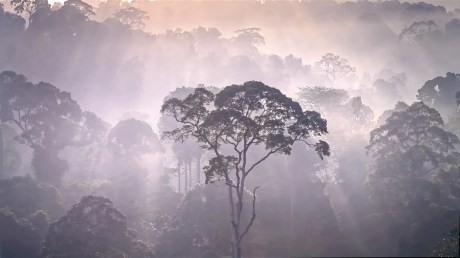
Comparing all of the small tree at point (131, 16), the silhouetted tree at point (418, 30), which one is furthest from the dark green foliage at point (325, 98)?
the small tree at point (131, 16)

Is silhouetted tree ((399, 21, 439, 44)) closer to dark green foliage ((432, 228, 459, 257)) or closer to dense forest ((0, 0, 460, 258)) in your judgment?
dense forest ((0, 0, 460, 258))

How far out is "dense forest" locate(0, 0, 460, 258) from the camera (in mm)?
39375

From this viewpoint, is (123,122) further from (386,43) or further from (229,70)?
(386,43)

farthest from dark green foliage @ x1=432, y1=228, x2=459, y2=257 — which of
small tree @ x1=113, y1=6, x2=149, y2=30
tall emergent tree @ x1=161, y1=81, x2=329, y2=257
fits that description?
small tree @ x1=113, y1=6, x2=149, y2=30

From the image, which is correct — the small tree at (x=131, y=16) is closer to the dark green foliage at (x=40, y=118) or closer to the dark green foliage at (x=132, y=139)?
the dark green foliage at (x=132, y=139)

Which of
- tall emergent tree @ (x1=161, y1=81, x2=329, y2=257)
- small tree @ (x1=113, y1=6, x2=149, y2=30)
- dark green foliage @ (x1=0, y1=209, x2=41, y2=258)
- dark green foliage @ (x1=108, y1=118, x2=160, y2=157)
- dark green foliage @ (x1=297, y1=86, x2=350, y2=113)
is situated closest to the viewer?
tall emergent tree @ (x1=161, y1=81, x2=329, y2=257)

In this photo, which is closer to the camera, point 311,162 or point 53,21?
point 311,162

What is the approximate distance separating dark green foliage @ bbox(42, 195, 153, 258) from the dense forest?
6.1 inches

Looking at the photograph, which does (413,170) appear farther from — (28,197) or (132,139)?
(28,197)

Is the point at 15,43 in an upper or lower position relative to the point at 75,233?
upper

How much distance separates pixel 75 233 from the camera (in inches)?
1906

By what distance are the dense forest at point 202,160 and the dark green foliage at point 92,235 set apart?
156 mm

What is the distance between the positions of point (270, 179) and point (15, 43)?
8236 centimetres

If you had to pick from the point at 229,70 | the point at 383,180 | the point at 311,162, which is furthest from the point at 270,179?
the point at 229,70
